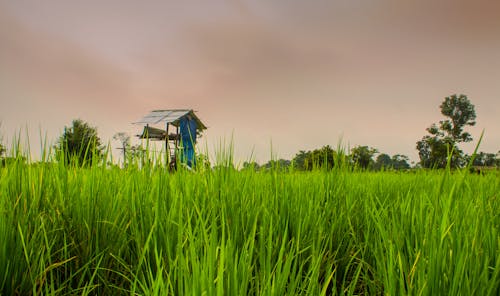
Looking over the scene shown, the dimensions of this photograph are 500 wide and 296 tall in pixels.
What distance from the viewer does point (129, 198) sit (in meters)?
1.43

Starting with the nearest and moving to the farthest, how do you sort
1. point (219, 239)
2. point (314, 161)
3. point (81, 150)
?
1. point (219, 239)
2. point (81, 150)
3. point (314, 161)

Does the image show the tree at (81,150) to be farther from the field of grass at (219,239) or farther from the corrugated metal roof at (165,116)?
the corrugated metal roof at (165,116)

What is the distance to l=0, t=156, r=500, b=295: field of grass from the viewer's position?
2.79 feet

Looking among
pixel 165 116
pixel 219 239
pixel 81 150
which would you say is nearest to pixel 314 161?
pixel 219 239

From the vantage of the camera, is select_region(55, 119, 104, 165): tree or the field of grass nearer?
the field of grass

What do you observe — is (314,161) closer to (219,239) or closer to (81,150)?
(219,239)

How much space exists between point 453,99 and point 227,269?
63000 mm

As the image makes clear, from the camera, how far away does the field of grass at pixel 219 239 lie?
0.85 metres

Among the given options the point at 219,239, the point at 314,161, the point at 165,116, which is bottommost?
the point at 219,239

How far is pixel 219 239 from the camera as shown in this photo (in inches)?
51.3

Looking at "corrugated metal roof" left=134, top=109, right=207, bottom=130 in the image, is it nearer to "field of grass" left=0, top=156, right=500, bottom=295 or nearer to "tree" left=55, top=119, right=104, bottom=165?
"tree" left=55, top=119, right=104, bottom=165

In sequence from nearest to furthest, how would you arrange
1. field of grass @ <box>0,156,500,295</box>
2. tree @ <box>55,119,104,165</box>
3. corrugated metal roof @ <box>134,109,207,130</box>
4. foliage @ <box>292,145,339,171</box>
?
field of grass @ <box>0,156,500,295</box> < tree @ <box>55,119,104,165</box> < foliage @ <box>292,145,339,171</box> < corrugated metal roof @ <box>134,109,207,130</box>

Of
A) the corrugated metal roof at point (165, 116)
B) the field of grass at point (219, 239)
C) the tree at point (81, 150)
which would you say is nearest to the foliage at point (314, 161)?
the field of grass at point (219, 239)

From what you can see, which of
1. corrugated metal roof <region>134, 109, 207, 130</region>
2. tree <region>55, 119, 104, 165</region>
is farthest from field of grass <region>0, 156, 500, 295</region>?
corrugated metal roof <region>134, 109, 207, 130</region>
